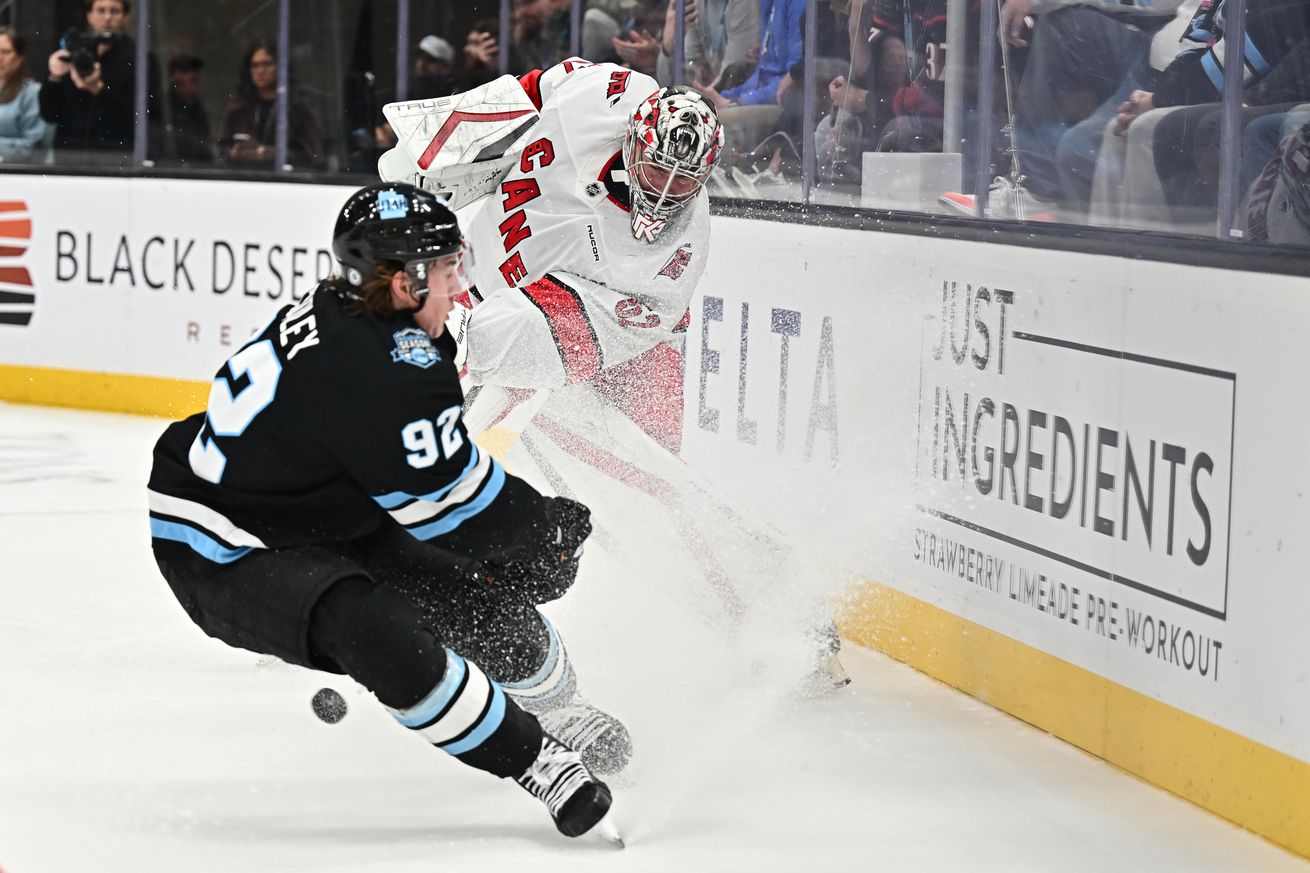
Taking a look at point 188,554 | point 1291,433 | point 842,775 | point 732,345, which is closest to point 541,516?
point 188,554

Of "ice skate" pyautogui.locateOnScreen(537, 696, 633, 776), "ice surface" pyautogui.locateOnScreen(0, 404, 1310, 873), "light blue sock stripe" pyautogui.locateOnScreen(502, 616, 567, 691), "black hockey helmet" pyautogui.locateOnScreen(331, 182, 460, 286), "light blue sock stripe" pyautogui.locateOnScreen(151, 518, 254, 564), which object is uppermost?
"black hockey helmet" pyautogui.locateOnScreen(331, 182, 460, 286)

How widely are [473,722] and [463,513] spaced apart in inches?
11.8

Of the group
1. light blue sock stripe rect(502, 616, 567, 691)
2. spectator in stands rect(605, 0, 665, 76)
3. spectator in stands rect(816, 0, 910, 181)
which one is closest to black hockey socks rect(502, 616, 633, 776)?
light blue sock stripe rect(502, 616, 567, 691)

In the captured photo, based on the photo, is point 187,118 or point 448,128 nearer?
point 448,128

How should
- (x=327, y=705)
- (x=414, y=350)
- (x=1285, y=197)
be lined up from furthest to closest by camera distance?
(x=1285, y=197) < (x=327, y=705) < (x=414, y=350)

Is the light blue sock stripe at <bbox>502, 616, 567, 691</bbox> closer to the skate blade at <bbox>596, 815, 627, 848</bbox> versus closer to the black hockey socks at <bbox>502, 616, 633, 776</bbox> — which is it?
the black hockey socks at <bbox>502, 616, 633, 776</bbox>

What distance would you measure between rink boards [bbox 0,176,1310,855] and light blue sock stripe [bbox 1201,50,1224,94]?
1.05ft

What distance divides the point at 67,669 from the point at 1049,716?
1.92m

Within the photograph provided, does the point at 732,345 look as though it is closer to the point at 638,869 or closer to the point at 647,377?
the point at 647,377

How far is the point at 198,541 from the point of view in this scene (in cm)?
276

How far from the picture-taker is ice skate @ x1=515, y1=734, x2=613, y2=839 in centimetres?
270

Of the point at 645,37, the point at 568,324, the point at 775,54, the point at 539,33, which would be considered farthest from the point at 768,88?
the point at 539,33

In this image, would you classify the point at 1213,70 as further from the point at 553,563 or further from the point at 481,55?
the point at 481,55

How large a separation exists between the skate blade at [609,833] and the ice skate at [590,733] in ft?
0.84
